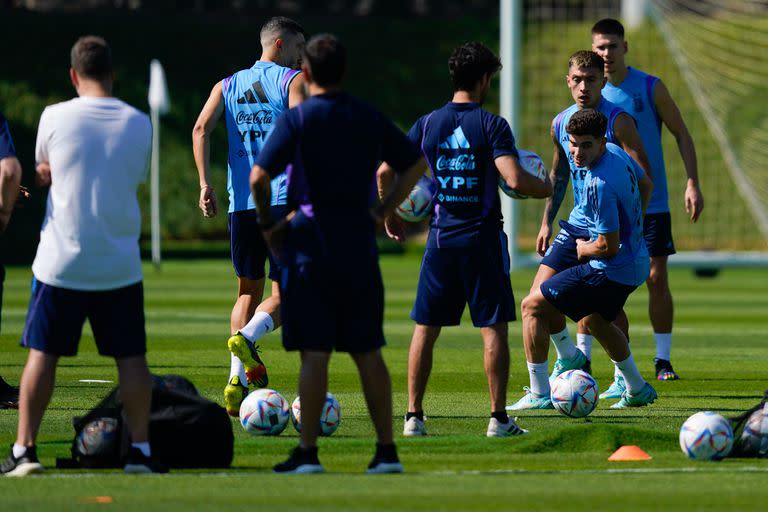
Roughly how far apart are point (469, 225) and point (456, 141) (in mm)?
444

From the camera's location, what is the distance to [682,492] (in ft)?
20.9

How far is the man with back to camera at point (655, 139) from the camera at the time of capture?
10711mm

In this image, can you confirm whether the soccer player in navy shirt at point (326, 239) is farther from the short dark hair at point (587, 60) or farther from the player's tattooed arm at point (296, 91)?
the short dark hair at point (587, 60)

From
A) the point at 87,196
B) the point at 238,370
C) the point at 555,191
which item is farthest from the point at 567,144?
the point at 87,196

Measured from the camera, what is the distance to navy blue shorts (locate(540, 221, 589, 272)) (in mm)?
9672

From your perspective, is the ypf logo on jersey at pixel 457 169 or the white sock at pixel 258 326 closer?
the ypf logo on jersey at pixel 457 169

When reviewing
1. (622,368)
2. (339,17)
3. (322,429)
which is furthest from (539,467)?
(339,17)

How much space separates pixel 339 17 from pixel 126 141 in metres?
41.1

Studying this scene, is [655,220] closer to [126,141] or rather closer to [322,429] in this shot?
[322,429]

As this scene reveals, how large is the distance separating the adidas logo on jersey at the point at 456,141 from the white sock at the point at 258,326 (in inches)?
74.9

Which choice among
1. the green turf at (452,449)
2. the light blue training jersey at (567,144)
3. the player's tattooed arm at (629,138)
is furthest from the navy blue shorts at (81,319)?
the player's tattooed arm at (629,138)

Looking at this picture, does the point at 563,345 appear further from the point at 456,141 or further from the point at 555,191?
the point at 456,141

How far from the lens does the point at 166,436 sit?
7.11 m

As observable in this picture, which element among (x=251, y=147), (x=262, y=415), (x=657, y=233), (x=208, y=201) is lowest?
(x=262, y=415)
